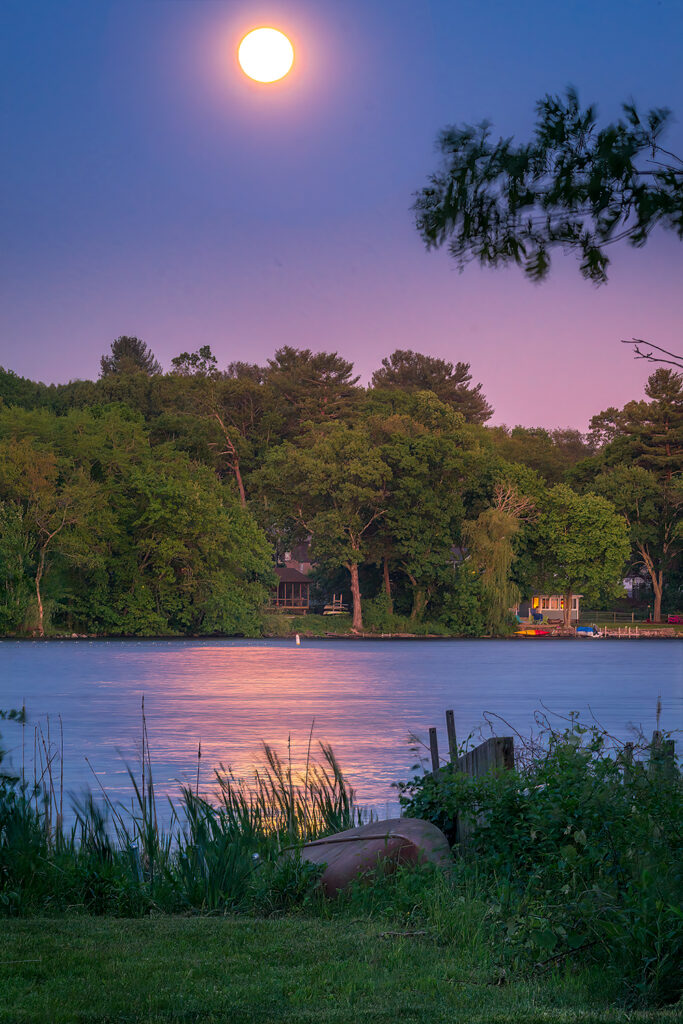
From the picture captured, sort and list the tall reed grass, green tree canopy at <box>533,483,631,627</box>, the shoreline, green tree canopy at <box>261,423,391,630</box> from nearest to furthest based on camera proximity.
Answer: the tall reed grass → the shoreline → green tree canopy at <box>261,423,391,630</box> → green tree canopy at <box>533,483,631,627</box>

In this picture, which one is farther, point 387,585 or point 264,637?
point 387,585

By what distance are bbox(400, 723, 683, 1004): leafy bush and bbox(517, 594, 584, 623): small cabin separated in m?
78.6

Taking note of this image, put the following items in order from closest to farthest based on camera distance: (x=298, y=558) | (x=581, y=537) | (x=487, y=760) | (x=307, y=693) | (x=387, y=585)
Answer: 1. (x=487, y=760)
2. (x=307, y=693)
3. (x=581, y=537)
4. (x=387, y=585)
5. (x=298, y=558)

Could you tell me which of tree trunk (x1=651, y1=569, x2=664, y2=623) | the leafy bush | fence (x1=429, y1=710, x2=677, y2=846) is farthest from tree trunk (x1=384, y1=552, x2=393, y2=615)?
the leafy bush

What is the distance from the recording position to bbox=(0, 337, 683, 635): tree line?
6556 centimetres

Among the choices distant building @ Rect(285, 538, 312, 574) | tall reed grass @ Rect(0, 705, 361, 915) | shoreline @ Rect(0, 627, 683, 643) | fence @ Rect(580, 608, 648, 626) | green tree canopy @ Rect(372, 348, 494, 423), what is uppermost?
green tree canopy @ Rect(372, 348, 494, 423)

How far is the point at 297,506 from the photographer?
7175 centimetres

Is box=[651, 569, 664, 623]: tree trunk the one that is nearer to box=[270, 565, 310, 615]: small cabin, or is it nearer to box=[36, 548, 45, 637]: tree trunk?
box=[270, 565, 310, 615]: small cabin

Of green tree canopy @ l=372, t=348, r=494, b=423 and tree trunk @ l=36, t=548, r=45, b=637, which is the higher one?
green tree canopy @ l=372, t=348, r=494, b=423

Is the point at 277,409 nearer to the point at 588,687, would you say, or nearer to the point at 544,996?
the point at 588,687

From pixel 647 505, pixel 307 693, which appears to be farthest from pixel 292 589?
pixel 307 693

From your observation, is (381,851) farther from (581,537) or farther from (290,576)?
(290,576)

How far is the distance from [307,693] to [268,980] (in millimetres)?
53063

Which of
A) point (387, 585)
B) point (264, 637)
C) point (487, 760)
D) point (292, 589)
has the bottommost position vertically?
point (264, 637)
